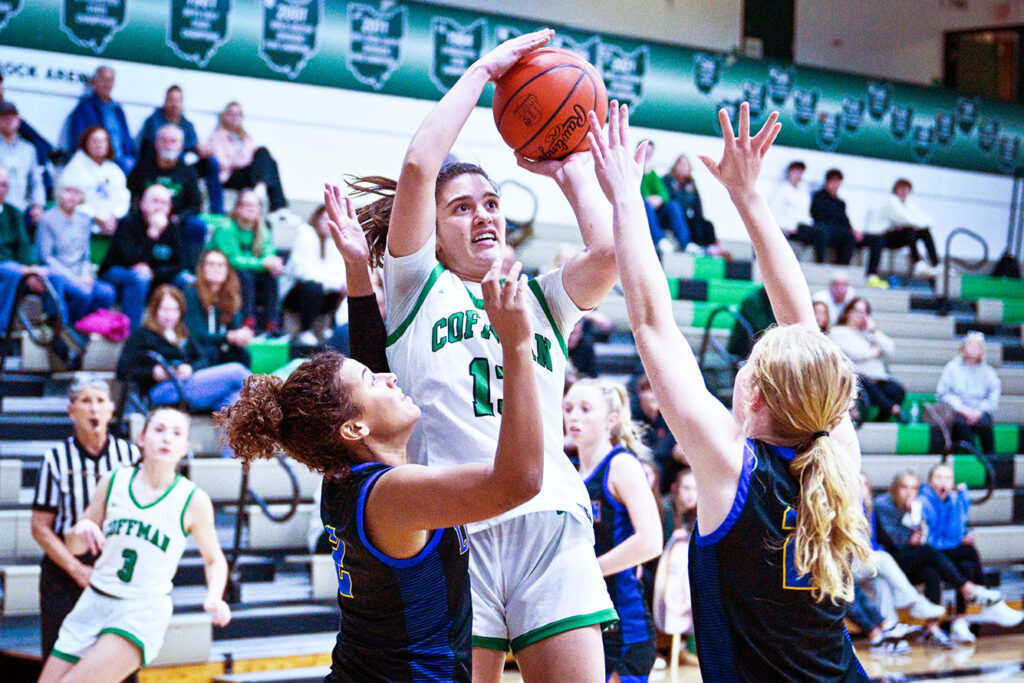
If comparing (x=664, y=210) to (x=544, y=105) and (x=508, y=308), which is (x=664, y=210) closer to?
(x=544, y=105)

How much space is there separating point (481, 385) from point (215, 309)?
4.84 metres

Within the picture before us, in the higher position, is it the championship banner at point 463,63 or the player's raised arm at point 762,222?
the championship banner at point 463,63

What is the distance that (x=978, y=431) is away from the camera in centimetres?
994

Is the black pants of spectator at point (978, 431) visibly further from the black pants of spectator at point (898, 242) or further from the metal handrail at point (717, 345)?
the black pants of spectator at point (898, 242)

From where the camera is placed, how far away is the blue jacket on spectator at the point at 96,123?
8453 mm

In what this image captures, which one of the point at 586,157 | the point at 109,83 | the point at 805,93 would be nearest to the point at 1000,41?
the point at 805,93

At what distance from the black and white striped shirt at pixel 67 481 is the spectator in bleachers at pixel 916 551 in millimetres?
5387

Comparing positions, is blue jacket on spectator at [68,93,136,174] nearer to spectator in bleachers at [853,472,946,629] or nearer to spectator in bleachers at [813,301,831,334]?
spectator in bleachers at [813,301,831,334]

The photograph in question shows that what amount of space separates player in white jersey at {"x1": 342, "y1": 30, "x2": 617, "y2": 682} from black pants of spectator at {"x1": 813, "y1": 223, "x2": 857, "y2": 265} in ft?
31.9

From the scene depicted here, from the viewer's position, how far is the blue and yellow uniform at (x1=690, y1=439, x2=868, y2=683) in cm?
200

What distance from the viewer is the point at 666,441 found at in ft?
24.0

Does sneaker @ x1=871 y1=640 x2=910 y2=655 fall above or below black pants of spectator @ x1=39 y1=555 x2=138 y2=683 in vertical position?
below

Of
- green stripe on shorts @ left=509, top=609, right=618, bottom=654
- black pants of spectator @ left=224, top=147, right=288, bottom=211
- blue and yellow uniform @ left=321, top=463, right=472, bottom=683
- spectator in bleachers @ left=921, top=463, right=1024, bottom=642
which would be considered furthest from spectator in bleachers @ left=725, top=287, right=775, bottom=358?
blue and yellow uniform @ left=321, top=463, right=472, bottom=683

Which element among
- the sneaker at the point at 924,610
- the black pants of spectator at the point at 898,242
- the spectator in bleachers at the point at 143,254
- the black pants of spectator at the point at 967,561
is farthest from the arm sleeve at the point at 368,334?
the black pants of spectator at the point at 898,242
